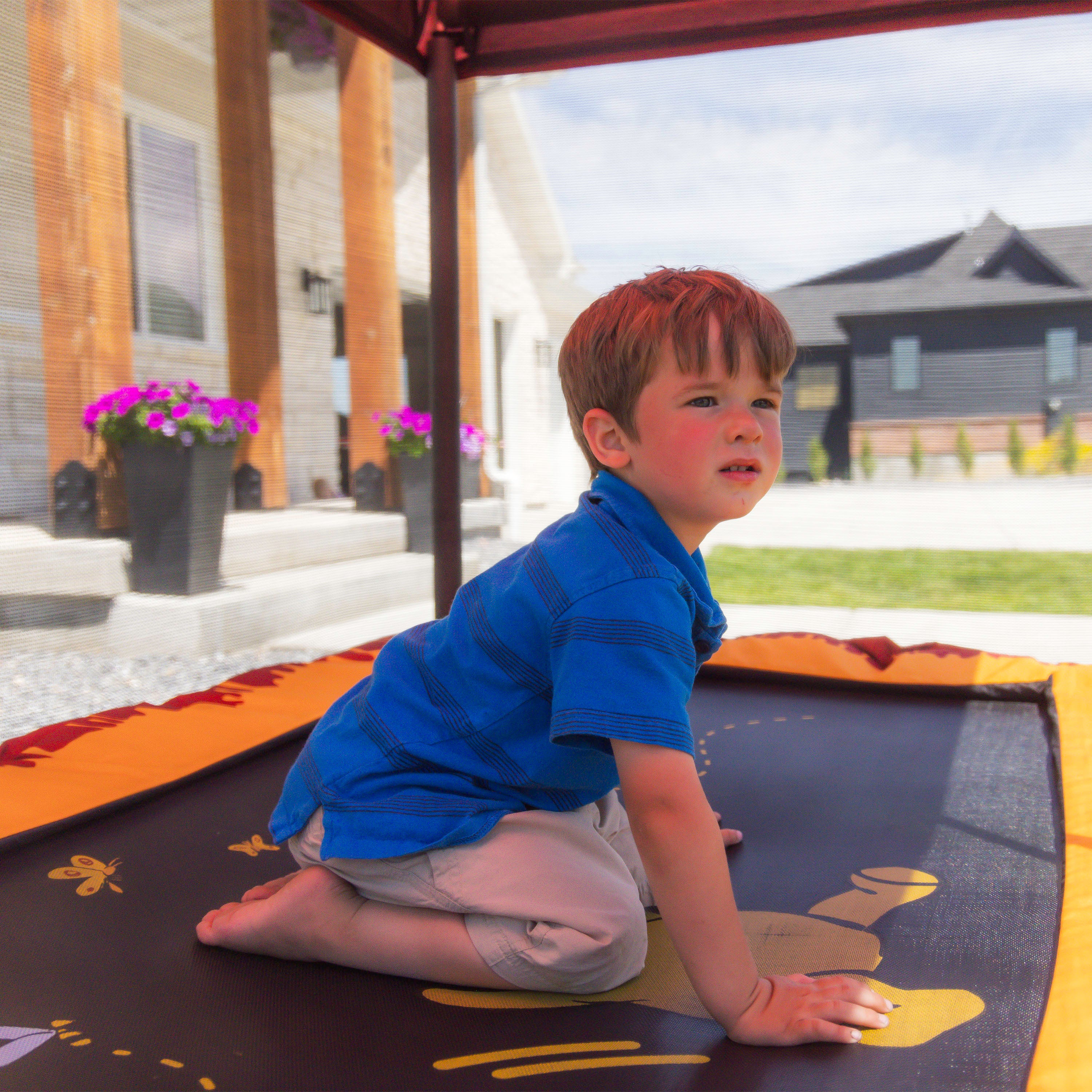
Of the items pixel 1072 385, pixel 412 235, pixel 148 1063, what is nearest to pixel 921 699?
pixel 1072 385

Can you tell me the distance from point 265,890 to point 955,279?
1986 millimetres

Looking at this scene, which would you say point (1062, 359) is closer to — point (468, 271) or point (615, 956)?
point (468, 271)

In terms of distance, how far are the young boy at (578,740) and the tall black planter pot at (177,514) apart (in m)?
1.25

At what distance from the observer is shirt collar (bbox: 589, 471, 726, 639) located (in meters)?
0.81

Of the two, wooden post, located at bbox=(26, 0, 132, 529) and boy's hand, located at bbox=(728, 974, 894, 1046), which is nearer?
boy's hand, located at bbox=(728, 974, 894, 1046)

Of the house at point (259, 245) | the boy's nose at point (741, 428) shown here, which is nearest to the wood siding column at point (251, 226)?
the house at point (259, 245)

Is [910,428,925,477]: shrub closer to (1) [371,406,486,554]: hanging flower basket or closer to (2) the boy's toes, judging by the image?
(1) [371,406,486,554]: hanging flower basket

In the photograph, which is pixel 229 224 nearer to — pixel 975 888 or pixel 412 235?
pixel 412 235

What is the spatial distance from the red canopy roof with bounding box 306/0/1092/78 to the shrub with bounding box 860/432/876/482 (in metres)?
0.85

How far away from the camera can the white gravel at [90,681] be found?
1.68m

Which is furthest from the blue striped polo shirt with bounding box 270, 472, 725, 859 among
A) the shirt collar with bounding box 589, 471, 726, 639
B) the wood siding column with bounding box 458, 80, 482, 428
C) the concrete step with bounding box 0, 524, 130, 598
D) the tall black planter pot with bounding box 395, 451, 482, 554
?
the tall black planter pot with bounding box 395, 451, 482, 554

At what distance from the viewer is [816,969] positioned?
33.0 inches

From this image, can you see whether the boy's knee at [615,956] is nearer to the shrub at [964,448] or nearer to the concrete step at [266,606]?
the concrete step at [266,606]

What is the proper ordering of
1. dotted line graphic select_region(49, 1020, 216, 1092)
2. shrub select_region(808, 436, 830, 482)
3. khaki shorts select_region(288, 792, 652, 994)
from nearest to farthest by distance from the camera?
1. dotted line graphic select_region(49, 1020, 216, 1092)
2. khaki shorts select_region(288, 792, 652, 994)
3. shrub select_region(808, 436, 830, 482)
